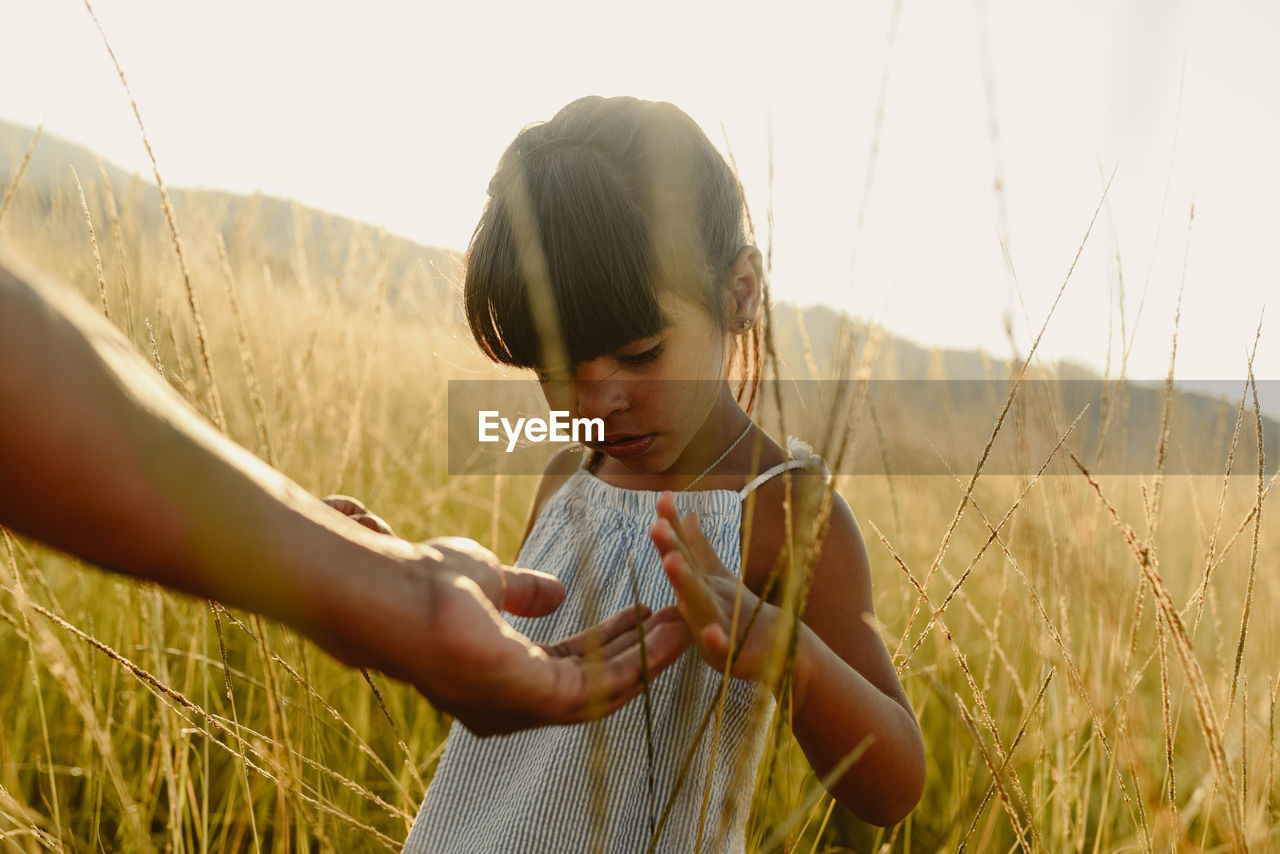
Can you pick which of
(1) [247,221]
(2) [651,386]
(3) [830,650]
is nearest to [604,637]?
(3) [830,650]

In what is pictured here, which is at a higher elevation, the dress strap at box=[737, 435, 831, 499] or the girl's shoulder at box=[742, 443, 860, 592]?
the dress strap at box=[737, 435, 831, 499]

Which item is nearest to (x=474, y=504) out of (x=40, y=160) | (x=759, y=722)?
(x=40, y=160)

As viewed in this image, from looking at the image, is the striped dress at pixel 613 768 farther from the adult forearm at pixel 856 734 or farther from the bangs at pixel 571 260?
the bangs at pixel 571 260

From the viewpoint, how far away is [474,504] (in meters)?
2.75

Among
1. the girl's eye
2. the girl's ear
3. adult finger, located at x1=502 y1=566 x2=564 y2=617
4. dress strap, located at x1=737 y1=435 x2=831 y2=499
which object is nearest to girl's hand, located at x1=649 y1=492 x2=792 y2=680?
adult finger, located at x1=502 y1=566 x2=564 y2=617

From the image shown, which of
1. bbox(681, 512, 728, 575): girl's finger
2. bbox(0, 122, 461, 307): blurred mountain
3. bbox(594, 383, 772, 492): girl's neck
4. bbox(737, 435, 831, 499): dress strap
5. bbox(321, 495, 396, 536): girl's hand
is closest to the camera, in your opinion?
bbox(681, 512, 728, 575): girl's finger

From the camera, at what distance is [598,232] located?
1.17m

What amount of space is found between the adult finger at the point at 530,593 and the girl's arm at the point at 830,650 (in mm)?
217

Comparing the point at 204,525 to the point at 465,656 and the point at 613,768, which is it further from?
the point at 613,768

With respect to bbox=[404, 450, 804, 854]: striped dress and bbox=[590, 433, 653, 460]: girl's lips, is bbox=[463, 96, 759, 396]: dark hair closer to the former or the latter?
bbox=[590, 433, 653, 460]: girl's lips

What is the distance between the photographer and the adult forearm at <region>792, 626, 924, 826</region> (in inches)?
32.1

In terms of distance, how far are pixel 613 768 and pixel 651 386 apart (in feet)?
1.83

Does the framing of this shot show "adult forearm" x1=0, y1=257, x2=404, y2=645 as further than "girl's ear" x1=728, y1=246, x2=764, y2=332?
No

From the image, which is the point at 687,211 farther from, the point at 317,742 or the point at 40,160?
the point at 40,160
